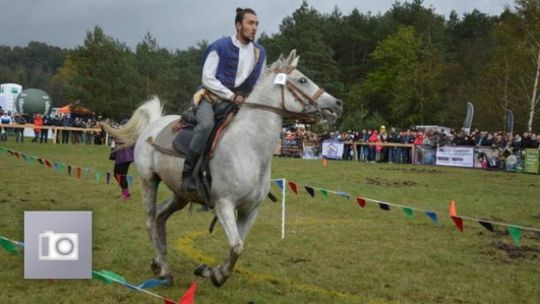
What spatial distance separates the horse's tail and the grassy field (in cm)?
168

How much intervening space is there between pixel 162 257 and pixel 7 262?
2.15m

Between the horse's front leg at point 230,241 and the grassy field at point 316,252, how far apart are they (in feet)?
0.88

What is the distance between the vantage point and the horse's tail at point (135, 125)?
29.9ft

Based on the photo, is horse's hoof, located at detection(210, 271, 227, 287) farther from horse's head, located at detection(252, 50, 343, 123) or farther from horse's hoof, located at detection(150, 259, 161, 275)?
horse's head, located at detection(252, 50, 343, 123)

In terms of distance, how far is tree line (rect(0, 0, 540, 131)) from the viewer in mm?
52500

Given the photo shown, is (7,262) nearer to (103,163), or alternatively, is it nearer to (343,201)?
(343,201)

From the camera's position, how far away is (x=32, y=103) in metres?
66.9

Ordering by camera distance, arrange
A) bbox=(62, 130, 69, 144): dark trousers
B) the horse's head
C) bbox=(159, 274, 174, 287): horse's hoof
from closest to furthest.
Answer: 1. the horse's head
2. bbox=(159, 274, 174, 287): horse's hoof
3. bbox=(62, 130, 69, 144): dark trousers

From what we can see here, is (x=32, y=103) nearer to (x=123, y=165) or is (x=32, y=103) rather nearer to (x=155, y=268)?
(x=123, y=165)

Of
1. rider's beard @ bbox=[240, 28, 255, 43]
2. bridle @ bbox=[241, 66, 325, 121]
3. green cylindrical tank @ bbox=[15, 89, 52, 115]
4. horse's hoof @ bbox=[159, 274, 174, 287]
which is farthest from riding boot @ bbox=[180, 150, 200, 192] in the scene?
green cylindrical tank @ bbox=[15, 89, 52, 115]

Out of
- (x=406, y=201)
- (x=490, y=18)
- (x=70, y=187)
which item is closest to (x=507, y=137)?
(x=406, y=201)

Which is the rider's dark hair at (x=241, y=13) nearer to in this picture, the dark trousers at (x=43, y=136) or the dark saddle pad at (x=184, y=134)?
the dark saddle pad at (x=184, y=134)

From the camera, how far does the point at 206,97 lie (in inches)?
293

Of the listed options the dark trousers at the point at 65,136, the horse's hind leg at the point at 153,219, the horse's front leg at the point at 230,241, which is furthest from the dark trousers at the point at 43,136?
the horse's front leg at the point at 230,241
